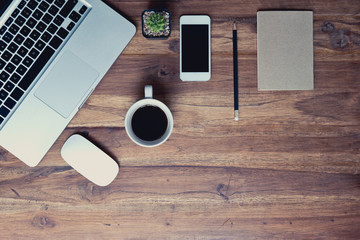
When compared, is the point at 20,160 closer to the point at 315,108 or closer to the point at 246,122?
the point at 246,122

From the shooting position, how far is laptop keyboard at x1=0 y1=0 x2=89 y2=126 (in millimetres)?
712

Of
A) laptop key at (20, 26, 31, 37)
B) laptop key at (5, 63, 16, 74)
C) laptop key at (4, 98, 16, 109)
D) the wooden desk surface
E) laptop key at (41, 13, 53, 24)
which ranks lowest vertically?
the wooden desk surface

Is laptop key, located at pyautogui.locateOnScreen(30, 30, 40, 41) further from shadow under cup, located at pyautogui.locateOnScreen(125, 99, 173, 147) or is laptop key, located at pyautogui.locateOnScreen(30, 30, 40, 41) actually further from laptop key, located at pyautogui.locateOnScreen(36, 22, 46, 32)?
shadow under cup, located at pyautogui.locateOnScreen(125, 99, 173, 147)

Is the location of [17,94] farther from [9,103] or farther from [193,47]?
[193,47]

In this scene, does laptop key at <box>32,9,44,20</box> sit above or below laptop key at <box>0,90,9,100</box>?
above

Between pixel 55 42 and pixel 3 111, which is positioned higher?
pixel 55 42

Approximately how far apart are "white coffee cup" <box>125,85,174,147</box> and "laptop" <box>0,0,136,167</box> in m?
0.12

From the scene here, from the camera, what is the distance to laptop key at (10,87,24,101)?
719mm

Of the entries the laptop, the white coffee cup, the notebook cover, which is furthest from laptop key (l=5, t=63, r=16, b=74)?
the notebook cover

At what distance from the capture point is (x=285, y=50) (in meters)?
0.75

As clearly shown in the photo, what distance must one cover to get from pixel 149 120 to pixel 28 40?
32 centimetres

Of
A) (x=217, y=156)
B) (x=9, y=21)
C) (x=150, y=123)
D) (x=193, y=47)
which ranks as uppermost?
(x=9, y=21)

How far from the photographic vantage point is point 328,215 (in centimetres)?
77

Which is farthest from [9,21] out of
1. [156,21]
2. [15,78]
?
[156,21]
